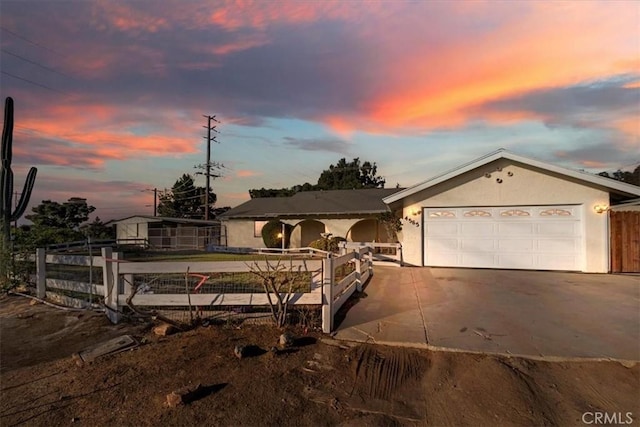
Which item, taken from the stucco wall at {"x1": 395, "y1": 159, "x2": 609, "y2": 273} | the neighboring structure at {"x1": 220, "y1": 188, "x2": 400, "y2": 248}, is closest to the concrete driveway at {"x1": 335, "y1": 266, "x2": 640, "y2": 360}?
the stucco wall at {"x1": 395, "y1": 159, "x2": 609, "y2": 273}

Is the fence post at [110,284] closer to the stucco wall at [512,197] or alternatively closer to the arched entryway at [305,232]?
the stucco wall at [512,197]

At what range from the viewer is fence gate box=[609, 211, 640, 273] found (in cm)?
1105

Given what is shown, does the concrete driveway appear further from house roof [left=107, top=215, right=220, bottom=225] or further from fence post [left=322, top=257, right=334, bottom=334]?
house roof [left=107, top=215, right=220, bottom=225]

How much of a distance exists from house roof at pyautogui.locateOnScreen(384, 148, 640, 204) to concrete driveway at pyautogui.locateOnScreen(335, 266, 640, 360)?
2.87 metres

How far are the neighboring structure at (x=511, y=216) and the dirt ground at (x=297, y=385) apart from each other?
8.43 meters

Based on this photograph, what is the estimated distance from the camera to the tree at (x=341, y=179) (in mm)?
53594

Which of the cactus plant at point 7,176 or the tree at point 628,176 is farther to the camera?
the tree at point 628,176

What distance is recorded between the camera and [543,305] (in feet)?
22.7

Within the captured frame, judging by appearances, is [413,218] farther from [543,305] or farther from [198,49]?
[198,49]

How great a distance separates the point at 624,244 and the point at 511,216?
134 inches

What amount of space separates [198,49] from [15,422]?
10.2 metres

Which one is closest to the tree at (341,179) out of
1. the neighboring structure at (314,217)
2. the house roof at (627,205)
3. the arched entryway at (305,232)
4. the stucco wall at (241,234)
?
the neighboring structure at (314,217)

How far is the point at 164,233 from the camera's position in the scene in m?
28.7

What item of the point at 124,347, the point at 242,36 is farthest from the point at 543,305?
the point at 242,36
